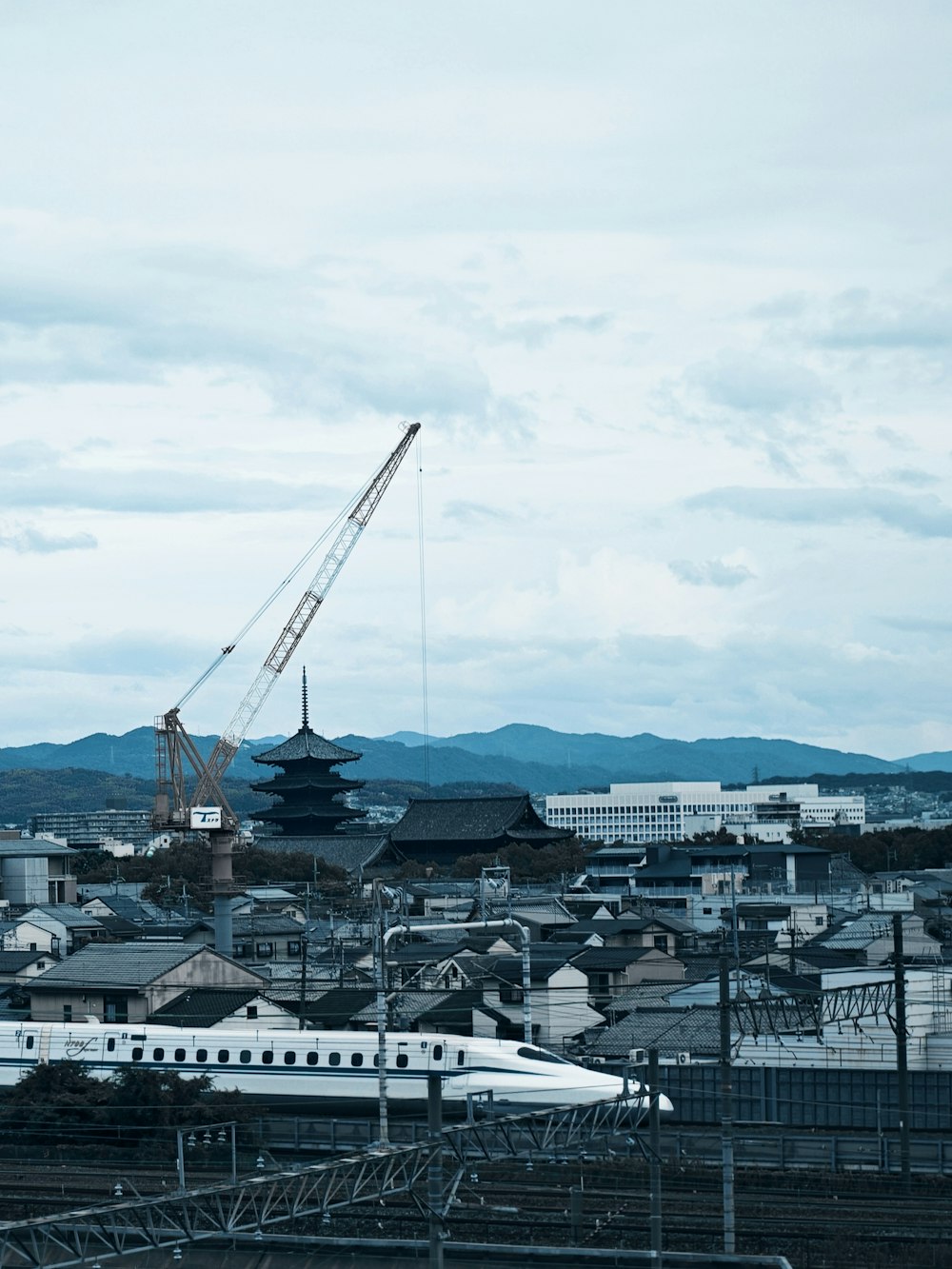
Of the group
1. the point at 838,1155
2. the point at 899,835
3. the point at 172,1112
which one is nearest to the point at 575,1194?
the point at 838,1155

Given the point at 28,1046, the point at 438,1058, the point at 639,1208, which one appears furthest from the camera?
the point at 28,1046

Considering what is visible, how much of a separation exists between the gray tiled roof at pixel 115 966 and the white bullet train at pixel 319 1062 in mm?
5039

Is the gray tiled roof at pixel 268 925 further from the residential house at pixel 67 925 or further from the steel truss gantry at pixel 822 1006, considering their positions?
the steel truss gantry at pixel 822 1006

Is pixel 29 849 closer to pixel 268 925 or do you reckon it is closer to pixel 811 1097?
pixel 268 925

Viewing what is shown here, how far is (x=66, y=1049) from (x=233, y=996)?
4.38m

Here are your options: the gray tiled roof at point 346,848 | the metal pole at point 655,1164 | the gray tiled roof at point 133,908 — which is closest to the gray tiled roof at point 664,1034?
the metal pole at point 655,1164

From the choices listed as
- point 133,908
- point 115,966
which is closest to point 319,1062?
point 115,966

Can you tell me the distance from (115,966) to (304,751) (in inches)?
2943

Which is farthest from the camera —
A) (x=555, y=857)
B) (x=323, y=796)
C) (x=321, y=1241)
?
(x=323, y=796)

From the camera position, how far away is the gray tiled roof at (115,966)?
4047 cm

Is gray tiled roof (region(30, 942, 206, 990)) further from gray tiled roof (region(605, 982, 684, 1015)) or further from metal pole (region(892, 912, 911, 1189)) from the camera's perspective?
metal pole (region(892, 912, 911, 1189))

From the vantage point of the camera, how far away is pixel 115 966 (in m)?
41.2

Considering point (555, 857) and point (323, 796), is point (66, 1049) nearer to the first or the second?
point (555, 857)

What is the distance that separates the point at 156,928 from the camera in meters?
60.7
